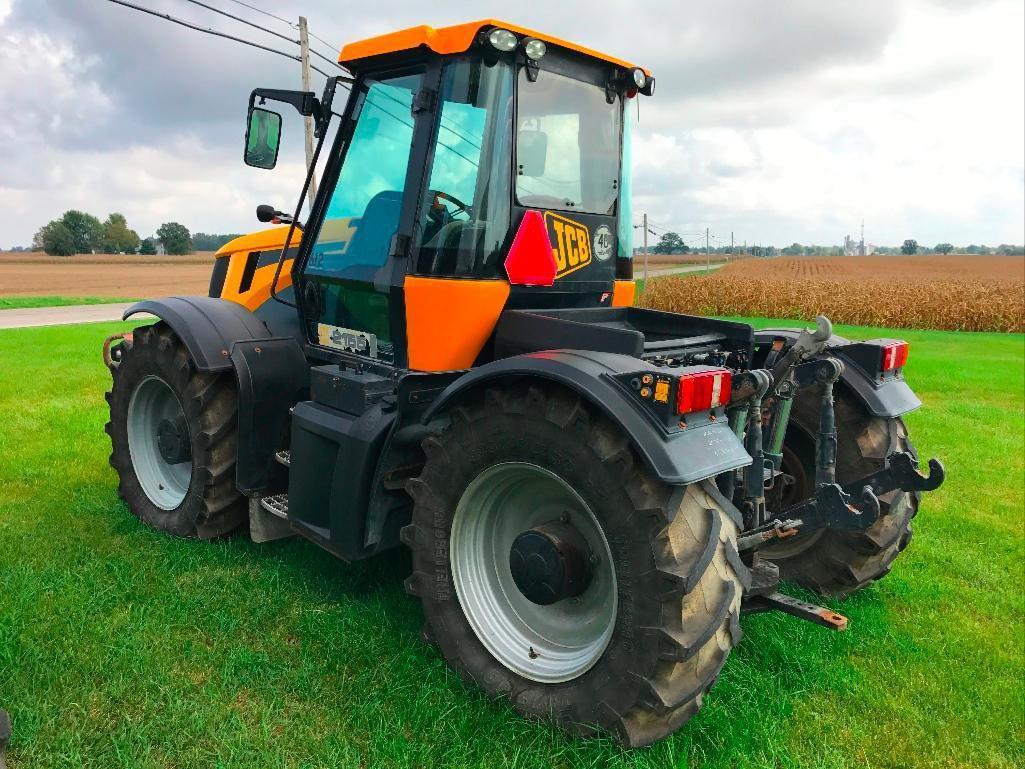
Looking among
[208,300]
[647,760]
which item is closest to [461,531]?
[647,760]

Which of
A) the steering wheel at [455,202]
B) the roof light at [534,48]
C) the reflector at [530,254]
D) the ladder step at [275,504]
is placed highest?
the roof light at [534,48]

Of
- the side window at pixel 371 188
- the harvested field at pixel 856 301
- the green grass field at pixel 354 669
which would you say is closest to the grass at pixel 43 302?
the harvested field at pixel 856 301

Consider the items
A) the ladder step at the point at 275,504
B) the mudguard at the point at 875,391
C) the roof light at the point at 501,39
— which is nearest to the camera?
the roof light at the point at 501,39

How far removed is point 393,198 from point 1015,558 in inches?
169

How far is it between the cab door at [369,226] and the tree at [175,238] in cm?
8186

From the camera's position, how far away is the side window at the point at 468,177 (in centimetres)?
330

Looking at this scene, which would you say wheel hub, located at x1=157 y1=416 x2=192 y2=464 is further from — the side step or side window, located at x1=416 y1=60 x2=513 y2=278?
side window, located at x1=416 y1=60 x2=513 y2=278

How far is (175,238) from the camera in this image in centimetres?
7800

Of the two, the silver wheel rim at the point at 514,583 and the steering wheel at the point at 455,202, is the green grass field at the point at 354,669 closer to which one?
the silver wheel rim at the point at 514,583

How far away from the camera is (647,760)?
2658 mm

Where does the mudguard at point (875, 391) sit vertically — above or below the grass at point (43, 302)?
above

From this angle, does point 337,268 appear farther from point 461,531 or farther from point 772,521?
point 772,521

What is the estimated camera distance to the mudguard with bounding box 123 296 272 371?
4238mm

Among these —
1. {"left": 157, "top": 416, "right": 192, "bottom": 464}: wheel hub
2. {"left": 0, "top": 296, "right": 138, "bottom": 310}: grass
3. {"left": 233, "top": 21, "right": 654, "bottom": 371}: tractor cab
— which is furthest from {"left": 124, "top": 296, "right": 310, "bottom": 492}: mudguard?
{"left": 0, "top": 296, "right": 138, "bottom": 310}: grass
